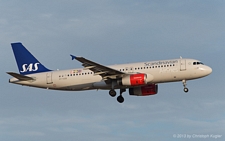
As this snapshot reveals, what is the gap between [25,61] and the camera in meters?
67.8

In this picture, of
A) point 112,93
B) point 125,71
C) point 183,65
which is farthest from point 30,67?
point 183,65

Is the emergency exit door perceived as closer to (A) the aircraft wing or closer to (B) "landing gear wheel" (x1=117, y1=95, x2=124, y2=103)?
(A) the aircraft wing

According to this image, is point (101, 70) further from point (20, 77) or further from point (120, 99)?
point (20, 77)

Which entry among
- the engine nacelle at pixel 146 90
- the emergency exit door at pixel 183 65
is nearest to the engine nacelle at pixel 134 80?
the emergency exit door at pixel 183 65

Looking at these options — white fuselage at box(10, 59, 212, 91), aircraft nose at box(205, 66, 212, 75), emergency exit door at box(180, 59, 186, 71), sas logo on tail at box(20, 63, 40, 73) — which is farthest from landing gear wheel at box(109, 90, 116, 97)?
aircraft nose at box(205, 66, 212, 75)

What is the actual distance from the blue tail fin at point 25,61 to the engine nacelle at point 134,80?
1089 centimetres

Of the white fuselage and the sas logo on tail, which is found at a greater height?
the sas logo on tail

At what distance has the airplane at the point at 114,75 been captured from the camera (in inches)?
2372

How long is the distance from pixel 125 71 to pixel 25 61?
13762mm

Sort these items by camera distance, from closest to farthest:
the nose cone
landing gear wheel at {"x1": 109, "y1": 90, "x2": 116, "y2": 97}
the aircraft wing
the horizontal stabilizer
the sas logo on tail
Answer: the aircraft wing, the nose cone, the horizontal stabilizer, landing gear wheel at {"x1": 109, "y1": 90, "x2": 116, "y2": 97}, the sas logo on tail

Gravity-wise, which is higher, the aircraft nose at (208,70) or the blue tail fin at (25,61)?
the blue tail fin at (25,61)

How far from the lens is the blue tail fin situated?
66625 mm

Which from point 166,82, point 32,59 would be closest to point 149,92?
point 166,82

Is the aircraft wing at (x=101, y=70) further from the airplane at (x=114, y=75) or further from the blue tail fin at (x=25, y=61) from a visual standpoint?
the blue tail fin at (x=25, y=61)
